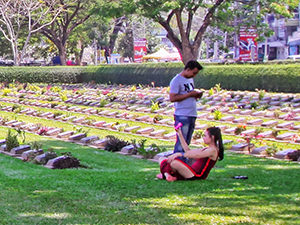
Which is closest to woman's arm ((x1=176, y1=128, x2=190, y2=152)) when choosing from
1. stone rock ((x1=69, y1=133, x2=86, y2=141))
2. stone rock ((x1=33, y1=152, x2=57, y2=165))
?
stone rock ((x1=33, y1=152, x2=57, y2=165))

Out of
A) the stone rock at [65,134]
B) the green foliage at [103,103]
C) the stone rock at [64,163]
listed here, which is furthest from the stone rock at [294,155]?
the green foliage at [103,103]

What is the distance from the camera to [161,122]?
1697cm

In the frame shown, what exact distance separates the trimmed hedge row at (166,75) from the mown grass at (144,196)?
1521 cm

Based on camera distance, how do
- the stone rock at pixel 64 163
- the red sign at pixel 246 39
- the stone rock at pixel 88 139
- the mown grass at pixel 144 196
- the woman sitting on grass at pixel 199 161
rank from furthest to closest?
the red sign at pixel 246 39 → the stone rock at pixel 88 139 → the stone rock at pixel 64 163 → the woman sitting on grass at pixel 199 161 → the mown grass at pixel 144 196

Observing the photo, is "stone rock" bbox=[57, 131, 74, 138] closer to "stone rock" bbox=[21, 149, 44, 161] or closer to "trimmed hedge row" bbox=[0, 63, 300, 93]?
"stone rock" bbox=[21, 149, 44, 161]

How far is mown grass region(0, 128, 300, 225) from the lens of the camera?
20.3 ft

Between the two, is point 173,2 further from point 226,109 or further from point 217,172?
point 217,172

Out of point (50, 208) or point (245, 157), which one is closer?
point (50, 208)

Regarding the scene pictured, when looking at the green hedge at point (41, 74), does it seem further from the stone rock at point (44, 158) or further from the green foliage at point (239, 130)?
the stone rock at point (44, 158)

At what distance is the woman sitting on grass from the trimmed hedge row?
16.8m

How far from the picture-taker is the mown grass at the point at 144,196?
6.19m

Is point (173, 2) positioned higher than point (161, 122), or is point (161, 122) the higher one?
point (173, 2)

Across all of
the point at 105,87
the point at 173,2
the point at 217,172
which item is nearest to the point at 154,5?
the point at 173,2

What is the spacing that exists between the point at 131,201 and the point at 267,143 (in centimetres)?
622
